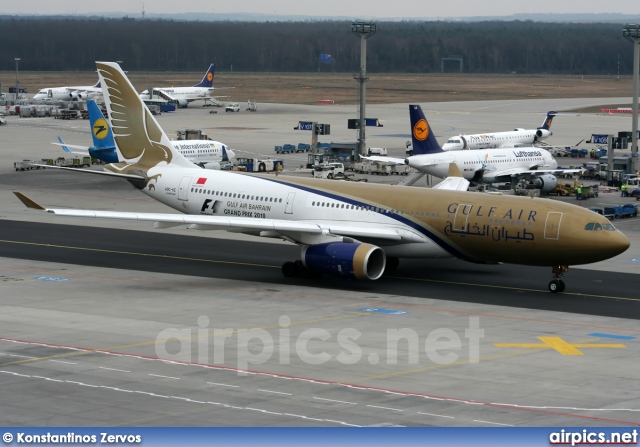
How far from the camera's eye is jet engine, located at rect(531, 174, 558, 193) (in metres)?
86.9

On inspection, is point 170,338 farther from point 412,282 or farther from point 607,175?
point 607,175

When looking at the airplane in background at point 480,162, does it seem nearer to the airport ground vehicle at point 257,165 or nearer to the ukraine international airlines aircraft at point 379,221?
the airport ground vehicle at point 257,165

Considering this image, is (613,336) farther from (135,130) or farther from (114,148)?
(114,148)

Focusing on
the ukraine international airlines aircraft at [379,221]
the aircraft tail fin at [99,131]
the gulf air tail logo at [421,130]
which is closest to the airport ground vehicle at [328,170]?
the gulf air tail logo at [421,130]

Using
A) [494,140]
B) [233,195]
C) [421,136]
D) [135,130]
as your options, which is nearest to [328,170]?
[421,136]

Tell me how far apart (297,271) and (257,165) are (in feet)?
167

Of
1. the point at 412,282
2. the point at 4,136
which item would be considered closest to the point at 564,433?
the point at 412,282

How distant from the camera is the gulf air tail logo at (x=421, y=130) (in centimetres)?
8956

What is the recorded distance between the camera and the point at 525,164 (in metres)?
94.4

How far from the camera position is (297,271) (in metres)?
52.3

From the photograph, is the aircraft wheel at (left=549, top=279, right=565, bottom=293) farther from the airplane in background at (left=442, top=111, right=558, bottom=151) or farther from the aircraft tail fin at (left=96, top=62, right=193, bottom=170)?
the airplane in background at (left=442, top=111, right=558, bottom=151)

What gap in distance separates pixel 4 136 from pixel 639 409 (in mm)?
116073
